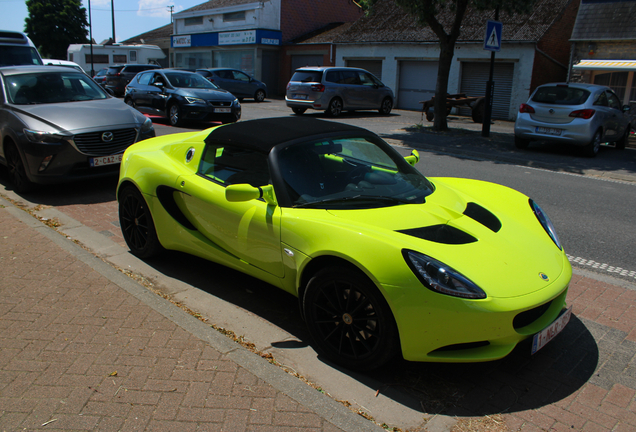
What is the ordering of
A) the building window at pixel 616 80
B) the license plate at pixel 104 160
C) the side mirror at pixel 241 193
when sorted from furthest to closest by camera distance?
the building window at pixel 616 80, the license plate at pixel 104 160, the side mirror at pixel 241 193

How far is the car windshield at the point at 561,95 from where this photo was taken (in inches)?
462

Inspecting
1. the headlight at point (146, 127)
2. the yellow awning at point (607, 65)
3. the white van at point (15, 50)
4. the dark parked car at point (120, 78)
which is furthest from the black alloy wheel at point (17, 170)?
the dark parked car at point (120, 78)

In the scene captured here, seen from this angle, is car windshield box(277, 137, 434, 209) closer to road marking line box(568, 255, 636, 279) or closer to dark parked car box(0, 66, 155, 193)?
road marking line box(568, 255, 636, 279)

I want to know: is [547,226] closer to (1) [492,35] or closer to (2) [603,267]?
(2) [603,267]

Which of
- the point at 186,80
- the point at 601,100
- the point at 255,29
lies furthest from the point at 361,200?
the point at 255,29

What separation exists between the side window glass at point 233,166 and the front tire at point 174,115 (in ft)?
37.7

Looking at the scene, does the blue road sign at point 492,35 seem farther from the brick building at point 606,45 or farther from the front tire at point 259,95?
the front tire at point 259,95

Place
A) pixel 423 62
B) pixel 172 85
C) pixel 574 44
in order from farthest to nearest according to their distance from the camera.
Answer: pixel 423 62 → pixel 574 44 → pixel 172 85

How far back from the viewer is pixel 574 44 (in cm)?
1841

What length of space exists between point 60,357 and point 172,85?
13793 mm

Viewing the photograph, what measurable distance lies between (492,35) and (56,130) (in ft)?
34.9

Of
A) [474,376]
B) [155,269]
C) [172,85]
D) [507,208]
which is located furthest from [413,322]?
[172,85]

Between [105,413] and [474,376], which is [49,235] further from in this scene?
[474,376]

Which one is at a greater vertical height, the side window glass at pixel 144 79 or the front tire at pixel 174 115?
the side window glass at pixel 144 79
